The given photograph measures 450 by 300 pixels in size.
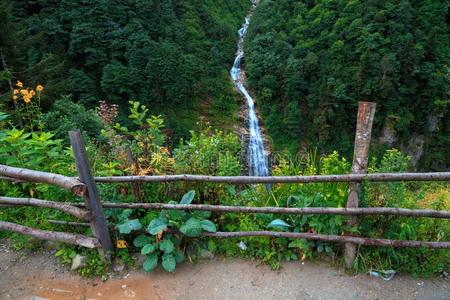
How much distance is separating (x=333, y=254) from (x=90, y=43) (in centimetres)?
3357

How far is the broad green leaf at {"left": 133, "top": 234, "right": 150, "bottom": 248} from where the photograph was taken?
3.26m

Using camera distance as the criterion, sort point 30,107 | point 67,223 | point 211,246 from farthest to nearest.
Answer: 1. point 30,107
2. point 67,223
3. point 211,246

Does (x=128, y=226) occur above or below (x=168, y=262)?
above

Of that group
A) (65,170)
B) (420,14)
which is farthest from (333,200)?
(420,14)

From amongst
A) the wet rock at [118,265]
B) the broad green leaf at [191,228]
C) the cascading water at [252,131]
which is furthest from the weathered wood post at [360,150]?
the cascading water at [252,131]

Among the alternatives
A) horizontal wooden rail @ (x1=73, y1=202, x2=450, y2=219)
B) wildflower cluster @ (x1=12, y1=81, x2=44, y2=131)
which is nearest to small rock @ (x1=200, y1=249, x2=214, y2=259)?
horizontal wooden rail @ (x1=73, y1=202, x2=450, y2=219)

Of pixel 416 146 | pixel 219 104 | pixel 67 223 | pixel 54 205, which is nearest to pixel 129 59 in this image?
pixel 219 104

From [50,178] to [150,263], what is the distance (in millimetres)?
1227

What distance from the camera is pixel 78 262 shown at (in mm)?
3301

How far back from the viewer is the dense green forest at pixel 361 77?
30875mm

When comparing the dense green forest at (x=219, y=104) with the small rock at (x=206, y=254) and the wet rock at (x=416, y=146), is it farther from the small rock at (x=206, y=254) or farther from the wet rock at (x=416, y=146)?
the wet rock at (x=416, y=146)

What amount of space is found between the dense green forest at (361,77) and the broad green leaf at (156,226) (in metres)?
27.9

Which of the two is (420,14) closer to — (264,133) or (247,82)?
(247,82)

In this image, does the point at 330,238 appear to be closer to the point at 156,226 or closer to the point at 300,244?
the point at 300,244
